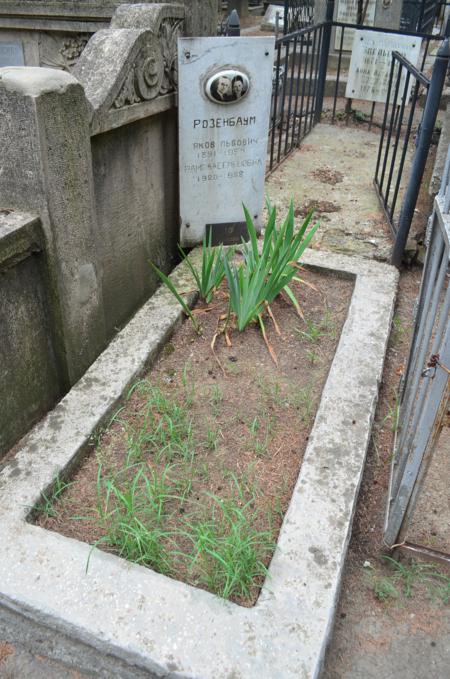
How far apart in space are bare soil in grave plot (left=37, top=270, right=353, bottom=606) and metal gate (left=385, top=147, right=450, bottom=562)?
37 cm

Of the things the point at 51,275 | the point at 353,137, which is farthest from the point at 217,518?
the point at 353,137

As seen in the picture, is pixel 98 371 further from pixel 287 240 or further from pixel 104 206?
pixel 287 240

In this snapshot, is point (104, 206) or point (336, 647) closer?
point (336, 647)

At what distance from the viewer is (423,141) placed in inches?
116

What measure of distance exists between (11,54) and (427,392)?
3.25 m

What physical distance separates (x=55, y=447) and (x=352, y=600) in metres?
1.11

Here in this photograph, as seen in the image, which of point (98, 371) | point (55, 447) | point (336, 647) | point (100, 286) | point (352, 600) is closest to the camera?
point (336, 647)

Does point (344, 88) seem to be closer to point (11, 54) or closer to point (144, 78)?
point (11, 54)

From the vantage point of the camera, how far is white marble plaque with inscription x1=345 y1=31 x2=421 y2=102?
5.23 metres

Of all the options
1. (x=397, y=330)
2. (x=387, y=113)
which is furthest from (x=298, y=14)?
(x=397, y=330)

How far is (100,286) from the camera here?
2.50 m

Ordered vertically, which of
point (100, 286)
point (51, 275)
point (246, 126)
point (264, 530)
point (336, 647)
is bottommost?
point (336, 647)

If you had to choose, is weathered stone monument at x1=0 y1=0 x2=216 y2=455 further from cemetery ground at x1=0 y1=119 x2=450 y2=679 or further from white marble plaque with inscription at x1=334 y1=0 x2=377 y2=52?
white marble plaque with inscription at x1=334 y1=0 x2=377 y2=52

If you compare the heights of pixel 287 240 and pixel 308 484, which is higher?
pixel 287 240
